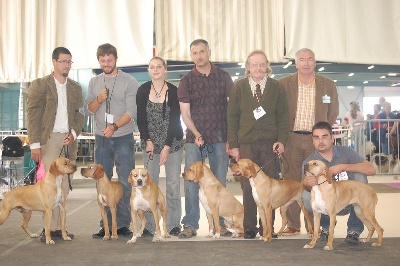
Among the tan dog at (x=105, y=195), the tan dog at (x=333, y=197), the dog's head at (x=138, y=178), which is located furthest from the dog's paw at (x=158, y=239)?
the tan dog at (x=333, y=197)

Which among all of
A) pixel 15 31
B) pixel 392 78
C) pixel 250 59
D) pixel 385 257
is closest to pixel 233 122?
pixel 250 59

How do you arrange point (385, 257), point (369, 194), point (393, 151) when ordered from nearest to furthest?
point (385, 257) → point (369, 194) → point (393, 151)

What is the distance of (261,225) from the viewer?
482cm

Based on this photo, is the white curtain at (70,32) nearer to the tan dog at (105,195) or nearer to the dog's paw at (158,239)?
the tan dog at (105,195)

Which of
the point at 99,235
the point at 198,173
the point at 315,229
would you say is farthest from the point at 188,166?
the point at 315,229

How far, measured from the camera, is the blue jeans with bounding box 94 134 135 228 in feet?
16.6

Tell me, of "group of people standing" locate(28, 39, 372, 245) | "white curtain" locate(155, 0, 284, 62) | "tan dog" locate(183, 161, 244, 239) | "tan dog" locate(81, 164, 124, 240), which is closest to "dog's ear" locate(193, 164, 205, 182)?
"tan dog" locate(183, 161, 244, 239)

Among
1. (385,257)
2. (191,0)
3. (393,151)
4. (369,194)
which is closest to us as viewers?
(385,257)

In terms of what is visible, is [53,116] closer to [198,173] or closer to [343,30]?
[198,173]

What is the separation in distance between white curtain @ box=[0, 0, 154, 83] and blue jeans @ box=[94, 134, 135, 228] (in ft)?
8.29

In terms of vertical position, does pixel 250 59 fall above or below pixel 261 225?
above

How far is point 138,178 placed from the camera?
4621mm

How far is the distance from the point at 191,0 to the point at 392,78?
25749mm

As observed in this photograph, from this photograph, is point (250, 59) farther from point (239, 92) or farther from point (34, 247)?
point (34, 247)
